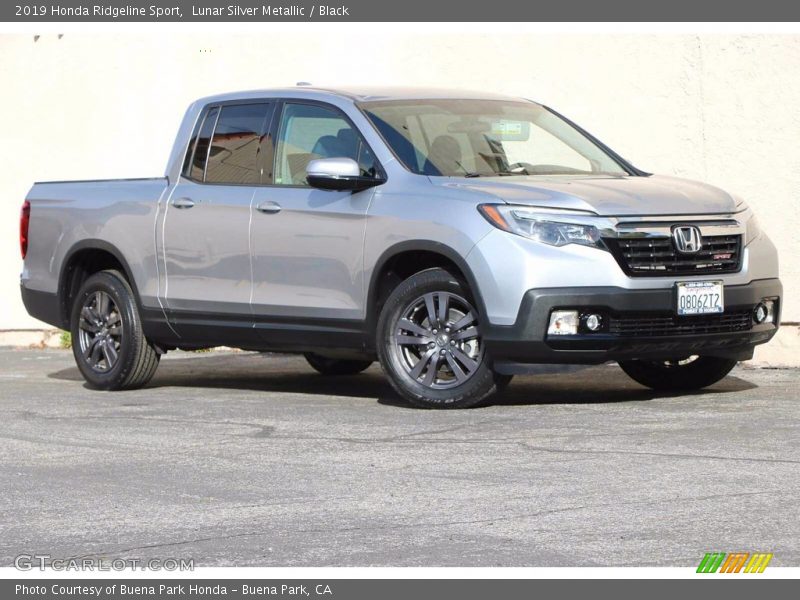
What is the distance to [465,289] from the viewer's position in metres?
9.38

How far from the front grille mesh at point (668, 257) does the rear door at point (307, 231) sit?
64.1 inches

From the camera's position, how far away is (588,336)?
9094mm

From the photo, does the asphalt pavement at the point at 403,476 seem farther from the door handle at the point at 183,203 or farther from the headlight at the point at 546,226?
the door handle at the point at 183,203

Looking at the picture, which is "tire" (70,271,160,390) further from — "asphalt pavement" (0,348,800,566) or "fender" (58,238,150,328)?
"asphalt pavement" (0,348,800,566)

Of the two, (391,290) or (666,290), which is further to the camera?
(391,290)

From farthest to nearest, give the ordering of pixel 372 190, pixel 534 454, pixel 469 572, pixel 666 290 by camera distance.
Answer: pixel 372 190, pixel 666 290, pixel 534 454, pixel 469 572

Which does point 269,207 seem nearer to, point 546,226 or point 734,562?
point 546,226

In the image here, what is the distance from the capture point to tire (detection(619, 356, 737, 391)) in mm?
10453

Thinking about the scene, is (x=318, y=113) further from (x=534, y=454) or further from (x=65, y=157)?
(x=65, y=157)

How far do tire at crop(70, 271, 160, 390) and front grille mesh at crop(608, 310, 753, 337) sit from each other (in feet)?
11.8

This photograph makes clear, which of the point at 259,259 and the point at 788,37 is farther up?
the point at 788,37

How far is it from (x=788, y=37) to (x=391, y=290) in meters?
4.16

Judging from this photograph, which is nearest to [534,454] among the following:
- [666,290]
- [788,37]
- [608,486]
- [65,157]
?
[608,486]

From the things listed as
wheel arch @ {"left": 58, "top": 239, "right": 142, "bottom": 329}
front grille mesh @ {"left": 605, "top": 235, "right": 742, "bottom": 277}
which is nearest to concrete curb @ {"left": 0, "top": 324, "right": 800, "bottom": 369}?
front grille mesh @ {"left": 605, "top": 235, "right": 742, "bottom": 277}
